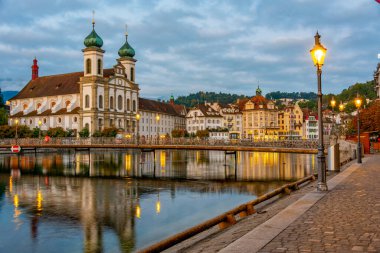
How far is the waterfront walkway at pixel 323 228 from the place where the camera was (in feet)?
29.0

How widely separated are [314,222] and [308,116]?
162 m

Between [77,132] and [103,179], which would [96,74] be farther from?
[103,179]

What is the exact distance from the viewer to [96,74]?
357 ft

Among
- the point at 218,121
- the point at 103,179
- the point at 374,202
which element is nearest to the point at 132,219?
the point at 374,202

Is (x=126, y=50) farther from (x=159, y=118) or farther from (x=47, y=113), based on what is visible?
(x=47, y=113)

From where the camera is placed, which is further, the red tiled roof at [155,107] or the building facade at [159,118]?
the red tiled roof at [155,107]

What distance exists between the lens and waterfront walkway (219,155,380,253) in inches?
348

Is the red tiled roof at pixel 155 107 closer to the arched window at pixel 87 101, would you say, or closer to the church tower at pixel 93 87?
the church tower at pixel 93 87

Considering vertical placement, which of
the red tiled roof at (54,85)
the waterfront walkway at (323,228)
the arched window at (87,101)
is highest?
the red tiled roof at (54,85)

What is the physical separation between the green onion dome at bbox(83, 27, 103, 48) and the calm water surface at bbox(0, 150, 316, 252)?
65.0 meters

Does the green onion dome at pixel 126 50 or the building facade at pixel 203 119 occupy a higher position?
the green onion dome at pixel 126 50

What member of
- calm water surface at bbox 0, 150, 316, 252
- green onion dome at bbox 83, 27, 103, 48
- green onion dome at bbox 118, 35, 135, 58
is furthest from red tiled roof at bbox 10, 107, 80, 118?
calm water surface at bbox 0, 150, 316, 252

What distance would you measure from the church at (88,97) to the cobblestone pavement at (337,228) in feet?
312

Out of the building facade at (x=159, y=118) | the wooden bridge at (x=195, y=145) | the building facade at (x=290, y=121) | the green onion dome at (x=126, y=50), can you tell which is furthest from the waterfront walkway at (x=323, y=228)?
the building facade at (x=290, y=121)
